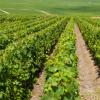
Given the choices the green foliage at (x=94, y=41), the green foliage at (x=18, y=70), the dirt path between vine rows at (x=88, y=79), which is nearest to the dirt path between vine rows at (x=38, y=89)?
the green foliage at (x=18, y=70)

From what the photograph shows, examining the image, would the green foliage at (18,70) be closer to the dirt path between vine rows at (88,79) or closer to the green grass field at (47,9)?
the dirt path between vine rows at (88,79)

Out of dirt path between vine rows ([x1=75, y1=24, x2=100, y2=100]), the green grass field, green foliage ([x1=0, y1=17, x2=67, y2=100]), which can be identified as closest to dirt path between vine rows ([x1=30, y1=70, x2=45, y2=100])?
green foliage ([x1=0, y1=17, x2=67, y2=100])

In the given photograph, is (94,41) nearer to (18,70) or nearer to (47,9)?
(18,70)

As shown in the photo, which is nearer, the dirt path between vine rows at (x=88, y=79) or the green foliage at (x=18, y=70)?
the green foliage at (x=18, y=70)

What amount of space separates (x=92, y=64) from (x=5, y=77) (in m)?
10.9

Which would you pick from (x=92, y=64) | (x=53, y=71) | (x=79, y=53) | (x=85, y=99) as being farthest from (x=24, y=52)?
(x=79, y=53)

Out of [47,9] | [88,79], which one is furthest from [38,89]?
[47,9]

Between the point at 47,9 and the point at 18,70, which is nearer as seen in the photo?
the point at 18,70

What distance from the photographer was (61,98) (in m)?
8.76

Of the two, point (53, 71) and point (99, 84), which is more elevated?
point (53, 71)

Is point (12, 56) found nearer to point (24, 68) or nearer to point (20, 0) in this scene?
point (24, 68)

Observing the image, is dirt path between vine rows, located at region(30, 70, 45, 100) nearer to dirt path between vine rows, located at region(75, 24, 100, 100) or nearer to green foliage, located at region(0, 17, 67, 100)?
green foliage, located at region(0, 17, 67, 100)

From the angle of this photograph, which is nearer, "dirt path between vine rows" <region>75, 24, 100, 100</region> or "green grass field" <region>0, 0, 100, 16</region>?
"dirt path between vine rows" <region>75, 24, 100, 100</region>

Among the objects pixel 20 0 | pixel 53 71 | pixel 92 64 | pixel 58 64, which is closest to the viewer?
pixel 53 71
